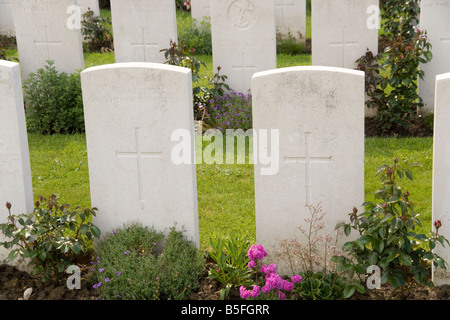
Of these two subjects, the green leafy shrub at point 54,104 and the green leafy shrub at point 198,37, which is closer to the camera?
the green leafy shrub at point 54,104

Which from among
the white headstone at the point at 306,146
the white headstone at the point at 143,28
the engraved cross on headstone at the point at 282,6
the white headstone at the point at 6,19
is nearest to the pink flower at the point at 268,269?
the white headstone at the point at 306,146

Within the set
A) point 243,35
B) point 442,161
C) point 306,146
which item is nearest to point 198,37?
point 243,35

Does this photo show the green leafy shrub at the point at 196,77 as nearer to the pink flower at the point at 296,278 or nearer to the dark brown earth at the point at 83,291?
the dark brown earth at the point at 83,291

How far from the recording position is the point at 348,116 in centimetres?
460

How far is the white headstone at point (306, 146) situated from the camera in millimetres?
4602

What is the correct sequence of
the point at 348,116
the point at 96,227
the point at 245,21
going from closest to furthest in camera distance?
the point at 348,116, the point at 96,227, the point at 245,21

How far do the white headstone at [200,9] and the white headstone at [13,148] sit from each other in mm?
8462

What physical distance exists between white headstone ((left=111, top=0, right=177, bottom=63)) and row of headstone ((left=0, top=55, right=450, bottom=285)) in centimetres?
378

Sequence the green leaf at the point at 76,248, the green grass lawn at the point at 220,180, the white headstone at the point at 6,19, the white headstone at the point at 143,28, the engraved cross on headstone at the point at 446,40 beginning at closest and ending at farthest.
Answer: the green leaf at the point at 76,248, the green grass lawn at the point at 220,180, the engraved cross on headstone at the point at 446,40, the white headstone at the point at 143,28, the white headstone at the point at 6,19

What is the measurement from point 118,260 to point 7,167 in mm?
1116

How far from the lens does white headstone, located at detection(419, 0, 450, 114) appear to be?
7820mm

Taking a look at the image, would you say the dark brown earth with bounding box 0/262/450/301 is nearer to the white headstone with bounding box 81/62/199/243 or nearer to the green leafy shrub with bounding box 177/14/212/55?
the white headstone with bounding box 81/62/199/243

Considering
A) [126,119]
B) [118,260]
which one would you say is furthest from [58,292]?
[126,119]
